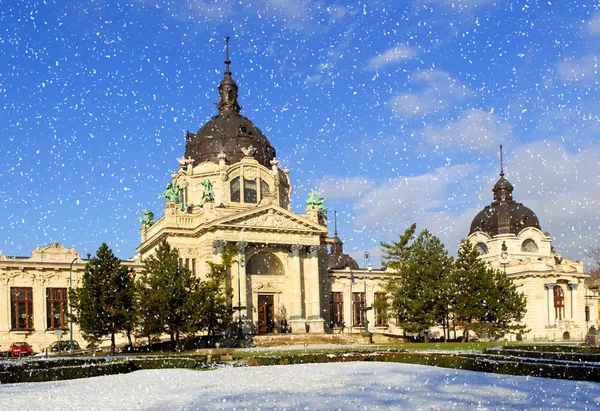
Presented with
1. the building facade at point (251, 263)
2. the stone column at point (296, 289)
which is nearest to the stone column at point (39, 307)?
the building facade at point (251, 263)

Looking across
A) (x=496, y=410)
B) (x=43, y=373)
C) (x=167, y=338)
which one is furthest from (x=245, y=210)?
(x=496, y=410)

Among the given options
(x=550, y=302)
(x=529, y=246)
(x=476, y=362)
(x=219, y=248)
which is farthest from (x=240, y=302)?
(x=529, y=246)

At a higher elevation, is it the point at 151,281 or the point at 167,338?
the point at 151,281

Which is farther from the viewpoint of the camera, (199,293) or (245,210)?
(245,210)

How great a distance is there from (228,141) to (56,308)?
25.1 meters

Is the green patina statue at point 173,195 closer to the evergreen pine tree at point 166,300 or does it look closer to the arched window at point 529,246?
the evergreen pine tree at point 166,300

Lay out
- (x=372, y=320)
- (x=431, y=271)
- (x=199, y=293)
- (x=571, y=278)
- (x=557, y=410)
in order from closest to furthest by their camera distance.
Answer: (x=557, y=410)
(x=199, y=293)
(x=431, y=271)
(x=372, y=320)
(x=571, y=278)

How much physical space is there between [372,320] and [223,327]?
30237 millimetres

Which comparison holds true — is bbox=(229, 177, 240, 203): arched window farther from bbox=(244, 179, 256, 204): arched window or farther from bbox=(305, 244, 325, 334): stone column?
bbox=(305, 244, 325, 334): stone column

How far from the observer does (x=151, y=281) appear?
56.8 m

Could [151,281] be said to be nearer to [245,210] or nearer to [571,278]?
Result: [245,210]

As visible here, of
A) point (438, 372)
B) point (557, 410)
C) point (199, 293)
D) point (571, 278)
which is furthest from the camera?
point (571, 278)

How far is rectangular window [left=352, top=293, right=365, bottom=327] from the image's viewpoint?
282 feet

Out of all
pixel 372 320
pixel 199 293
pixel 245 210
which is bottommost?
pixel 372 320
